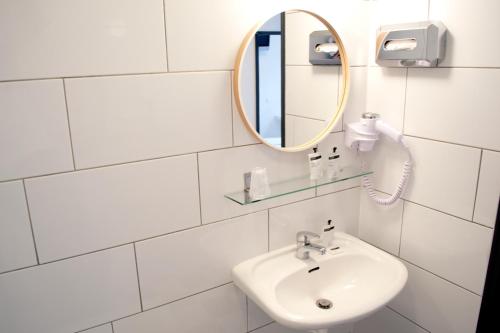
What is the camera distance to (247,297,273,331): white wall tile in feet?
4.68

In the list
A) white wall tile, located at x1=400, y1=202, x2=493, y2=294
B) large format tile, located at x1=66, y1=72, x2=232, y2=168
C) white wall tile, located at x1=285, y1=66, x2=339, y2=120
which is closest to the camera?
large format tile, located at x1=66, y1=72, x2=232, y2=168

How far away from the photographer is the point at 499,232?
117 centimetres

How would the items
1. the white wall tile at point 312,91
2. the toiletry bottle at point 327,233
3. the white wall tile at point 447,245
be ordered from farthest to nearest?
the toiletry bottle at point 327,233 < the white wall tile at point 312,91 < the white wall tile at point 447,245

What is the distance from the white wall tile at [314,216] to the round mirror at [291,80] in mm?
239

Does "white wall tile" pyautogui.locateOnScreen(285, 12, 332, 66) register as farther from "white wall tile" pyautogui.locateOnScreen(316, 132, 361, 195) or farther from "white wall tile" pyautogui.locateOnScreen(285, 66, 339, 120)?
"white wall tile" pyautogui.locateOnScreen(316, 132, 361, 195)

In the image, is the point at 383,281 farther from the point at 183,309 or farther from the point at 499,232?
the point at 183,309

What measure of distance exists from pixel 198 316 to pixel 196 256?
218 millimetres

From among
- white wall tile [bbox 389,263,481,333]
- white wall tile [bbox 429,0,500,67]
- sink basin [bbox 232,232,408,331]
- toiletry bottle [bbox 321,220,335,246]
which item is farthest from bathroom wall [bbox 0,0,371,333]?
white wall tile [bbox 389,263,481,333]

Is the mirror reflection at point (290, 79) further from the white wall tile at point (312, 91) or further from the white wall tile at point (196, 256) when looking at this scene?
the white wall tile at point (196, 256)

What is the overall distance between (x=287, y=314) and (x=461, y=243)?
0.64 m

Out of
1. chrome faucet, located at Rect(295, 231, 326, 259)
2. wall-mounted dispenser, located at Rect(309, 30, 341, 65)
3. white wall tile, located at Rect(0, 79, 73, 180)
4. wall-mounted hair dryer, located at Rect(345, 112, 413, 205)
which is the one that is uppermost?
wall-mounted dispenser, located at Rect(309, 30, 341, 65)

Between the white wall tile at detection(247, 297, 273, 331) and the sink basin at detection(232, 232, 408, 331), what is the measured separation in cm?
17

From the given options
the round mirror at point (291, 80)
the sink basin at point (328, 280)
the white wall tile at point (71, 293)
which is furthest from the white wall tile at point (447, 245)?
the white wall tile at point (71, 293)

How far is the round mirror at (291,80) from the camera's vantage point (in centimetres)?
122
